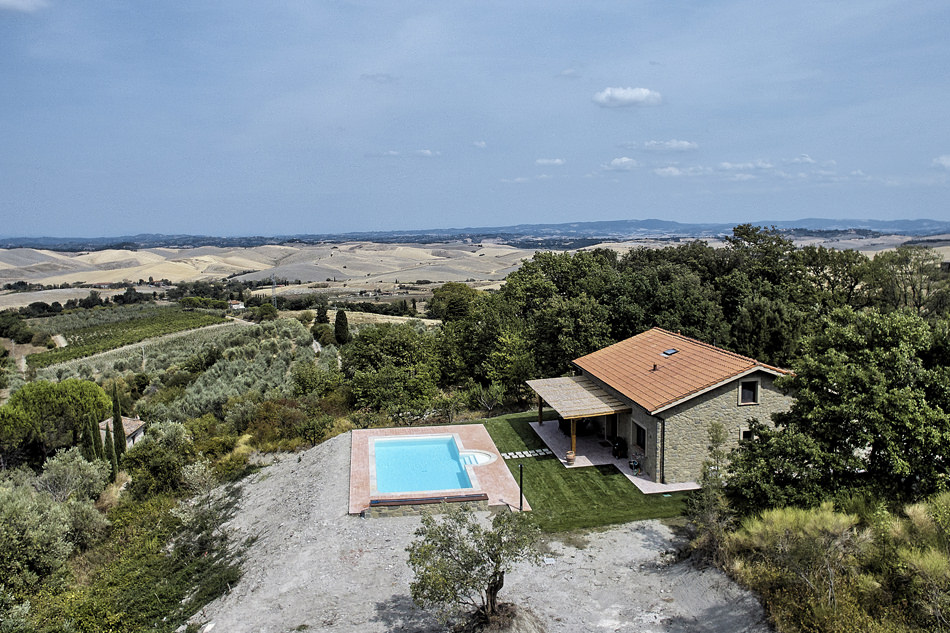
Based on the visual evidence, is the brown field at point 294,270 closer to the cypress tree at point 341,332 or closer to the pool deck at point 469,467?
the cypress tree at point 341,332

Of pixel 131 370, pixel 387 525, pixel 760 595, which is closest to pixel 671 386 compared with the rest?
pixel 760 595

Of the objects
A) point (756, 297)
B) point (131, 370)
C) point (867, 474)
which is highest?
point (756, 297)

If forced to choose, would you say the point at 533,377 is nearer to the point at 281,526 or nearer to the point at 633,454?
the point at 633,454

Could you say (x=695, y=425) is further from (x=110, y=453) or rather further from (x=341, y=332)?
(x=341, y=332)

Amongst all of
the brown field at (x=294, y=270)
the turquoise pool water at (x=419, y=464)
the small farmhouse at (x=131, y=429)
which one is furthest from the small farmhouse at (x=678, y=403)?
the brown field at (x=294, y=270)

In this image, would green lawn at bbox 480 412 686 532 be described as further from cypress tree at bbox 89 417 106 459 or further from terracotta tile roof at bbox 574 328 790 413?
cypress tree at bbox 89 417 106 459

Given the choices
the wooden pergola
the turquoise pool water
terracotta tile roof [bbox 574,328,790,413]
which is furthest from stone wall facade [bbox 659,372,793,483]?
the turquoise pool water

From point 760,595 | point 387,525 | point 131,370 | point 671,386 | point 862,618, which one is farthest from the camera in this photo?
point 131,370

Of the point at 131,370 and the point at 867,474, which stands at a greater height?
the point at 867,474

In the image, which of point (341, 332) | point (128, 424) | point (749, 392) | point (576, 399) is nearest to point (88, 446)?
point (128, 424)
